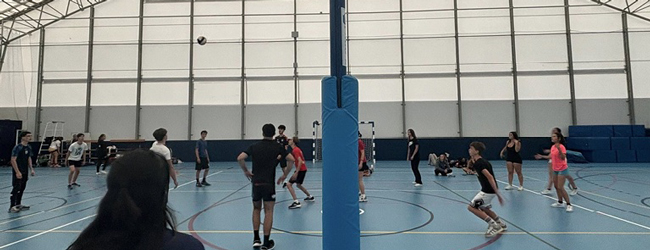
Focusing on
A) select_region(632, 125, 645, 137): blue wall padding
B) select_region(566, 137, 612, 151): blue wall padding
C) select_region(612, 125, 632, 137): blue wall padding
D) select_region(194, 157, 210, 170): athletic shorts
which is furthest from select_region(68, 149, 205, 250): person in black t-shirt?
select_region(632, 125, 645, 137): blue wall padding

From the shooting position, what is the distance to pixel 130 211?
111 centimetres

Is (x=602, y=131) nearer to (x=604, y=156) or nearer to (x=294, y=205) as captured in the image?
(x=604, y=156)

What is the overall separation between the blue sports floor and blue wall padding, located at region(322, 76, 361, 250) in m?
1.63

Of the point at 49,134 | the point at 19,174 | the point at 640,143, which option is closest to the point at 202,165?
the point at 19,174

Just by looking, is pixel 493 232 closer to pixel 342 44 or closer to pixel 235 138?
pixel 342 44

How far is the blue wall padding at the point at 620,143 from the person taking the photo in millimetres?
17953

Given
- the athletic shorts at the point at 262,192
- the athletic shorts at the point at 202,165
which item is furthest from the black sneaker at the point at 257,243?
the athletic shorts at the point at 202,165

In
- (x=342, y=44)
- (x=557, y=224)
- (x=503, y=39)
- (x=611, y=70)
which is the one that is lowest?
(x=557, y=224)

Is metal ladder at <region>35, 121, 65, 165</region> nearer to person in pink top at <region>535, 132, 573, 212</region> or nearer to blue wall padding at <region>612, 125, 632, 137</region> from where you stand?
person in pink top at <region>535, 132, 573, 212</region>

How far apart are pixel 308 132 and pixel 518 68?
14.1 metres

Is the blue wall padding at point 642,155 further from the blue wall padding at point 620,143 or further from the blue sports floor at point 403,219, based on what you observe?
the blue sports floor at point 403,219

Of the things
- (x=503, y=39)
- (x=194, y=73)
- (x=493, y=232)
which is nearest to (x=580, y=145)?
(x=503, y=39)

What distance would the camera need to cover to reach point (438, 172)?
43.5 ft

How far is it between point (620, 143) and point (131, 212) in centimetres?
2469
